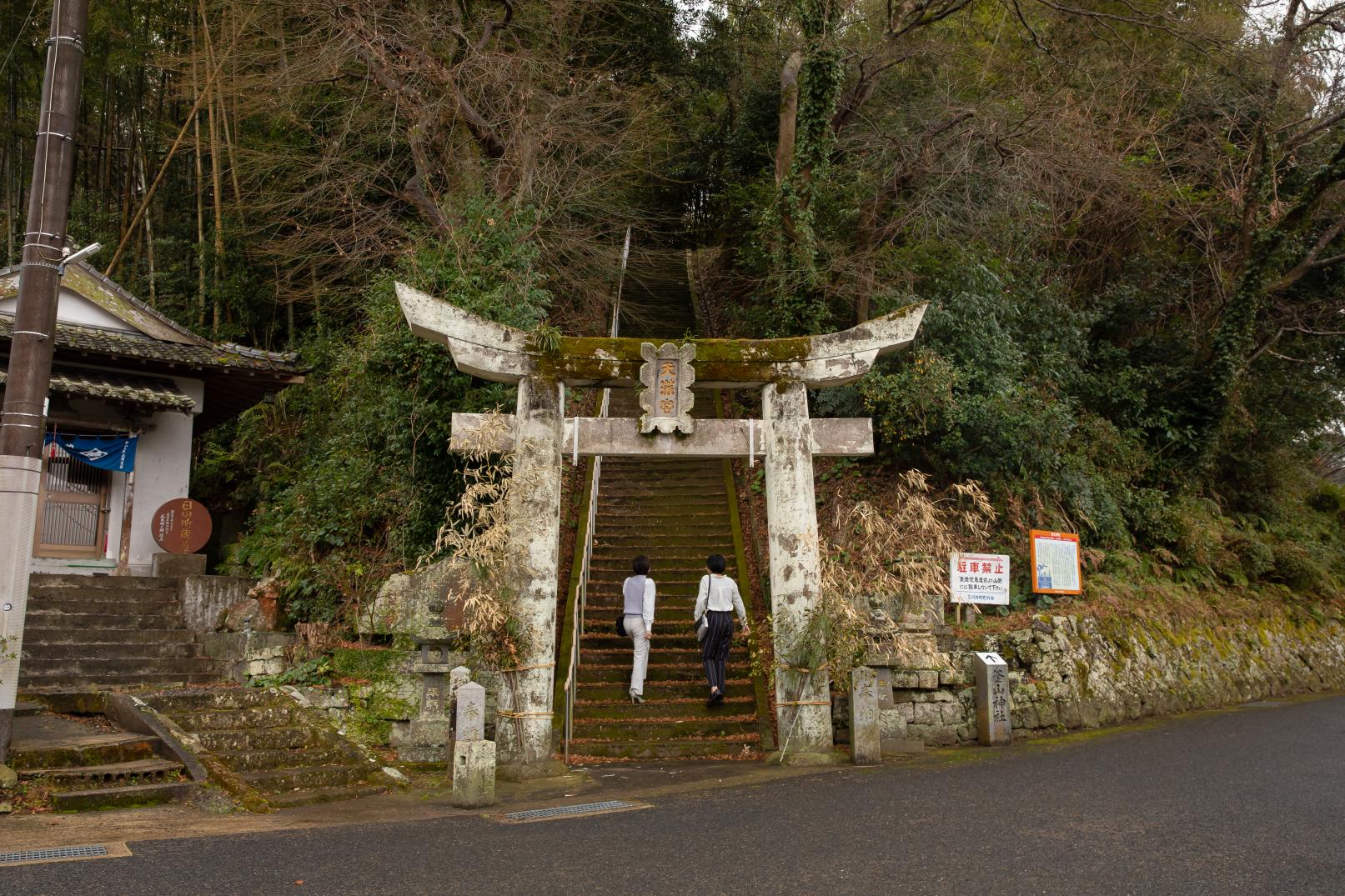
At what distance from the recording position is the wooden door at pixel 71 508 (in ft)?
41.2

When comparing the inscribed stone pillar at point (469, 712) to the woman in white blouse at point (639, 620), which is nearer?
the inscribed stone pillar at point (469, 712)

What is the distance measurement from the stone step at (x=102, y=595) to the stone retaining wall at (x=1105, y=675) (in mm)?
7956

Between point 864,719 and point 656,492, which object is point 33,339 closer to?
point 864,719

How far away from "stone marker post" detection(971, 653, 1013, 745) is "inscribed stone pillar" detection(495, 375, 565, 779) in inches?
181

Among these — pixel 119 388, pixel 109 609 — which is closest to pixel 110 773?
pixel 109 609

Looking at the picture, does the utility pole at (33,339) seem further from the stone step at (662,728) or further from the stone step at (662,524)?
the stone step at (662,524)

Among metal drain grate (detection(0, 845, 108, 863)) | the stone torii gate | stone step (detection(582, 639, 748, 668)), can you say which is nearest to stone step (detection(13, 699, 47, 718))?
metal drain grate (detection(0, 845, 108, 863))

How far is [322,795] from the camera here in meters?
7.84

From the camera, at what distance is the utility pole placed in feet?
23.6

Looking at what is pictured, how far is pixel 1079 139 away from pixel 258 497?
14.7m

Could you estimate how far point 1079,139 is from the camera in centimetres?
1459

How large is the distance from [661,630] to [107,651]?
232 inches

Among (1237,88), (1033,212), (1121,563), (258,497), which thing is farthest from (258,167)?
(1237,88)

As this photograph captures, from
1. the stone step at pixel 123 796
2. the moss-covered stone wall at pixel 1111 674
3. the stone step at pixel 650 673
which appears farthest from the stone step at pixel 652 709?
the stone step at pixel 123 796
